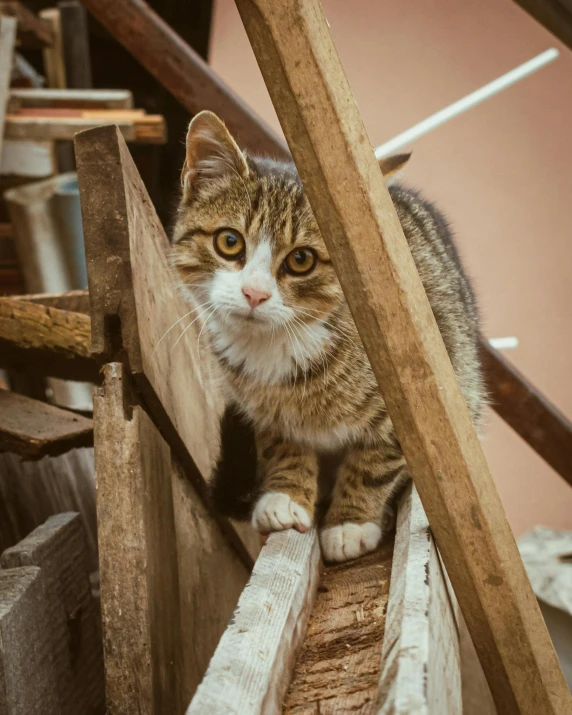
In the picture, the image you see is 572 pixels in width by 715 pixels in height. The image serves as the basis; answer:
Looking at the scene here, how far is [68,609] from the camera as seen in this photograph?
1044mm

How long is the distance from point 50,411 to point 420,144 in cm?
156

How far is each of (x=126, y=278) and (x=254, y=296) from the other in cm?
34

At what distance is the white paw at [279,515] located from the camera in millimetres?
1238

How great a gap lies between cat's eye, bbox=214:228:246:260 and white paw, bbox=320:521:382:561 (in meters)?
0.55

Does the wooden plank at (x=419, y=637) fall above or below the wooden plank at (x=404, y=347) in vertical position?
below

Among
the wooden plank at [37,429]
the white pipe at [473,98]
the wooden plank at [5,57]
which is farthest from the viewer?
the wooden plank at [5,57]

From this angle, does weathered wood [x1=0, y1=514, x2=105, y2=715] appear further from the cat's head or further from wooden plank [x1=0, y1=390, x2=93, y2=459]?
the cat's head

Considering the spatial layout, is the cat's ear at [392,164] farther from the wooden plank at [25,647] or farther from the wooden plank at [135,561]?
the wooden plank at [25,647]

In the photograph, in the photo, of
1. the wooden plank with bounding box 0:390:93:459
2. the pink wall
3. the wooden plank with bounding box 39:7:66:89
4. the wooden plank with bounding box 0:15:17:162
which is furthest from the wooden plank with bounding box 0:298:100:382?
the wooden plank with bounding box 39:7:66:89

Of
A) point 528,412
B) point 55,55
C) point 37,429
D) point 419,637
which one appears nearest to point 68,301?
point 37,429

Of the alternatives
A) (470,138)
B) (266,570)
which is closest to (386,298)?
(266,570)

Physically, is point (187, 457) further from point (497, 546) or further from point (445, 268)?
point (445, 268)

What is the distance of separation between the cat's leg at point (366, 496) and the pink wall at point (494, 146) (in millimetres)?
760

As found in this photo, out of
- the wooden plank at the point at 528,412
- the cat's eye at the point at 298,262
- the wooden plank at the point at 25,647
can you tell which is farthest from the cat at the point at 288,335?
the wooden plank at the point at 528,412
